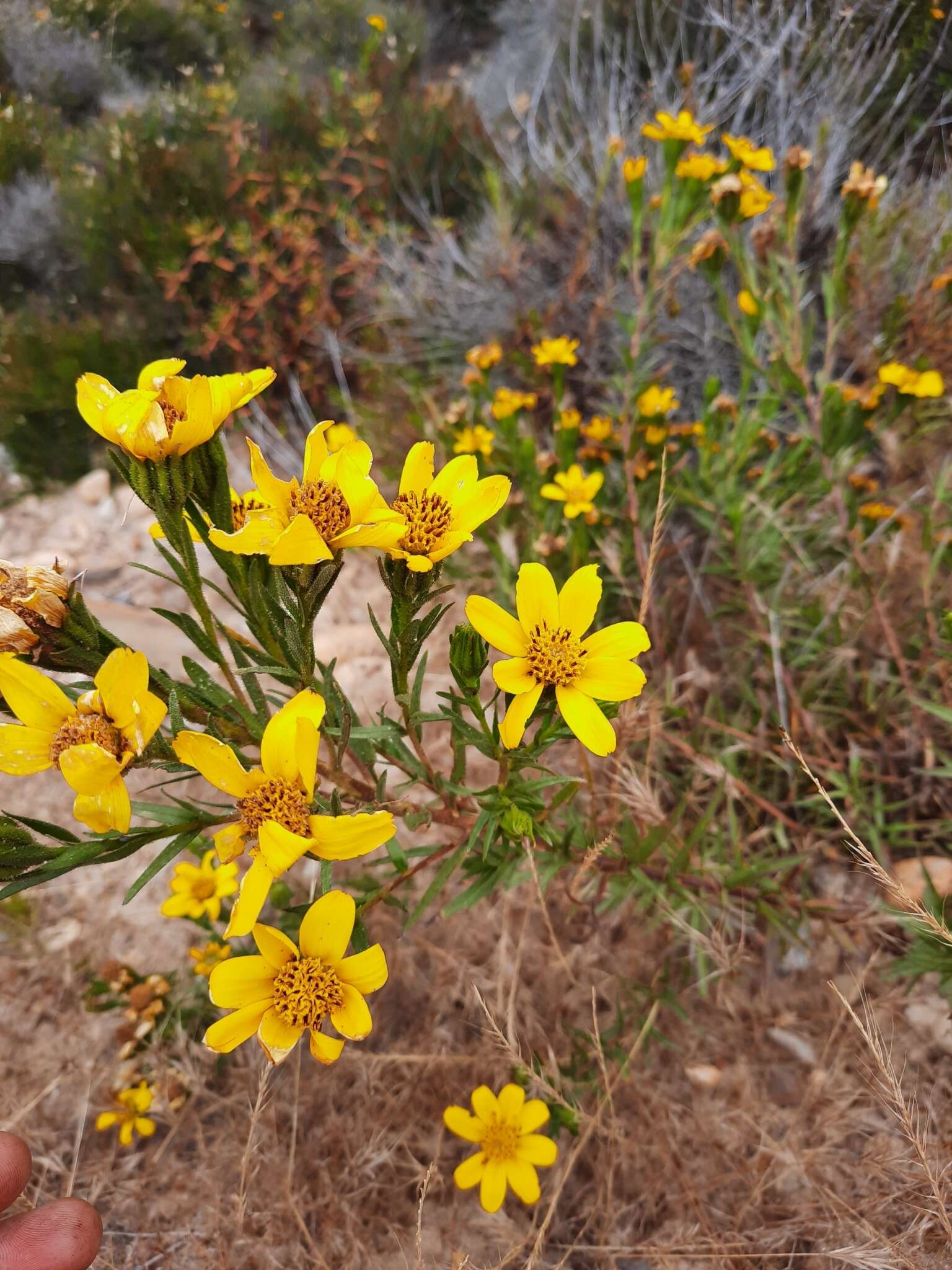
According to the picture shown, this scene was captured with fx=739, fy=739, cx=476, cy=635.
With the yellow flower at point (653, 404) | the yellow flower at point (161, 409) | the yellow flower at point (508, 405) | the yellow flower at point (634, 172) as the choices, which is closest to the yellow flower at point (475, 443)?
the yellow flower at point (508, 405)

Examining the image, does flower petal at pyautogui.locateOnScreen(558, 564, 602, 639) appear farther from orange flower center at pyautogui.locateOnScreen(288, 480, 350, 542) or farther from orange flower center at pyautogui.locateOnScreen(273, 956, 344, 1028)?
orange flower center at pyautogui.locateOnScreen(273, 956, 344, 1028)

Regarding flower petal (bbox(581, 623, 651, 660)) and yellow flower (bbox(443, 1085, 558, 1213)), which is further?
yellow flower (bbox(443, 1085, 558, 1213))

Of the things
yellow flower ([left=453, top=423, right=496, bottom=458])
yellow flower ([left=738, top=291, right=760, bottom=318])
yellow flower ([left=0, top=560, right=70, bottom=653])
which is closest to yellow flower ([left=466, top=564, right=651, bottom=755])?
yellow flower ([left=0, top=560, right=70, bottom=653])

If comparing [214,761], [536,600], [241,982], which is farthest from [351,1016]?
[536,600]

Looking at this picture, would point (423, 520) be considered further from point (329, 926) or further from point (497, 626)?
point (329, 926)

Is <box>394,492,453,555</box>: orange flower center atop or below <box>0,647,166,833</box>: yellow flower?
atop

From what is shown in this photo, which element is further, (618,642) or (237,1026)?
(618,642)
